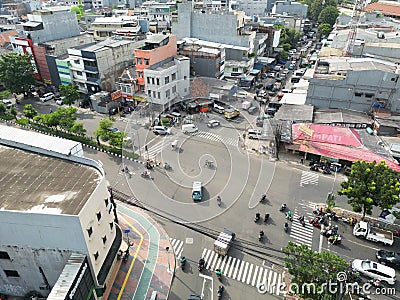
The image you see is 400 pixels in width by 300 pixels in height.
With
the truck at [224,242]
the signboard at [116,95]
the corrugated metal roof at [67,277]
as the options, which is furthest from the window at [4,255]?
the signboard at [116,95]

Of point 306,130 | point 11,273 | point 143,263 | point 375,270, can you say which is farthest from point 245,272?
point 306,130

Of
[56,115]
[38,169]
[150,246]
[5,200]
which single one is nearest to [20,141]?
[38,169]

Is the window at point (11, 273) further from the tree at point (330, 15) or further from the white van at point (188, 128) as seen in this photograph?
the tree at point (330, 15)

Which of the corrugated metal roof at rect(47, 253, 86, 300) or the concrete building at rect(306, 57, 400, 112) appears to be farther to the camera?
the concrete building at rect(306, 57, 400, 112)

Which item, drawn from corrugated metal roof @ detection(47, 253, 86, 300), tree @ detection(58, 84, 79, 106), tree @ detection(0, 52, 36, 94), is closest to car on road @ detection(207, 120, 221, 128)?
tree @ detection(58, 84, 79, 106)

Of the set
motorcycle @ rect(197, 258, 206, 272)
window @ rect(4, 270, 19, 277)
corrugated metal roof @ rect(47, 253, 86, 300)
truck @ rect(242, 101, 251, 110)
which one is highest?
corrugated metal roof @ rect(47, 253, 86, 300)

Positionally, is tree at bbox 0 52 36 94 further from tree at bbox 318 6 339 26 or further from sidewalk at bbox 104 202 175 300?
tree at bbox 318 6 339 26
